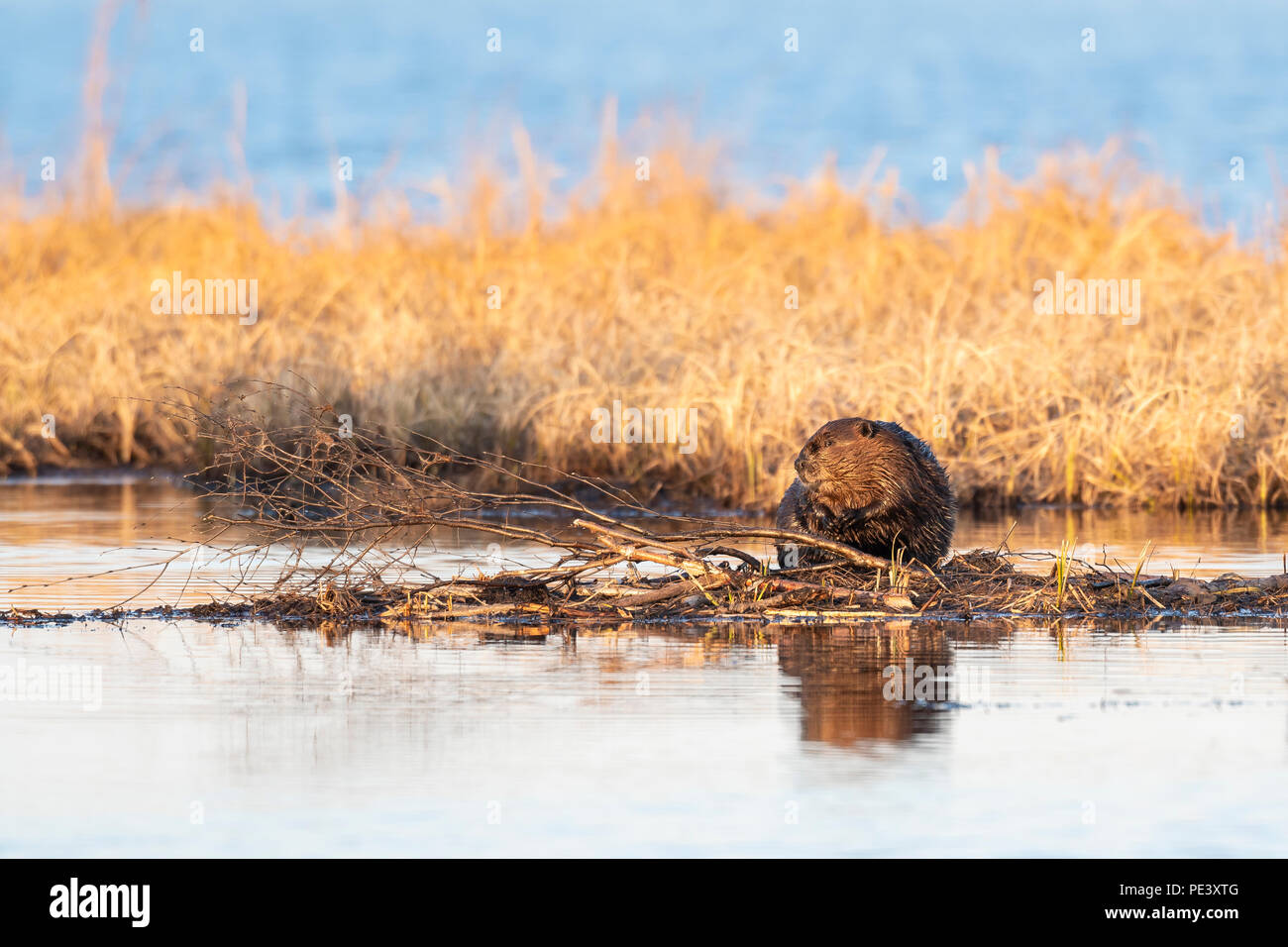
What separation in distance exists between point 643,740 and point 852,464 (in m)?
3.95

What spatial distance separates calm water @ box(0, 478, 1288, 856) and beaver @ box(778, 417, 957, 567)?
1.18 metres

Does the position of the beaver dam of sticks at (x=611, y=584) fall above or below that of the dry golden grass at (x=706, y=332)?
below

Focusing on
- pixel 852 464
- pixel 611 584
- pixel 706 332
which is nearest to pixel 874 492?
pixel 852 464

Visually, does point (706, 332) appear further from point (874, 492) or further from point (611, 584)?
point (611, 584)

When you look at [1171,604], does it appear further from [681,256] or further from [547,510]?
[681,256]

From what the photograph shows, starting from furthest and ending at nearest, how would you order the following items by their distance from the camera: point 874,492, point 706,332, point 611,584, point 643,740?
point 706,332
point 874,492
point 611,584
point 643,740

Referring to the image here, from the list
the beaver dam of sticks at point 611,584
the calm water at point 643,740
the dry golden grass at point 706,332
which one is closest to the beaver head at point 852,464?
the beaver dam of sticks at point 611,584

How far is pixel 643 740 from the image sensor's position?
590 centimetres

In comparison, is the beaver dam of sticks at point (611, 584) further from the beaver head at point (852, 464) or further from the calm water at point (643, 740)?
the beaver head at point (852, 464)

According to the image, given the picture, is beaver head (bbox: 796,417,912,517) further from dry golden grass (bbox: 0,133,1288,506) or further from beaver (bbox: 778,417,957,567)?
dry golden grass (bbox: 0,133,1288,506)

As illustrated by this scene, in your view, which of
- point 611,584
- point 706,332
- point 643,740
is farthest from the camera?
point 706,332

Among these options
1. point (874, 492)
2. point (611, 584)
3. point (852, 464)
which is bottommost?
point (611, 584)

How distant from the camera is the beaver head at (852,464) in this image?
9.62 meters

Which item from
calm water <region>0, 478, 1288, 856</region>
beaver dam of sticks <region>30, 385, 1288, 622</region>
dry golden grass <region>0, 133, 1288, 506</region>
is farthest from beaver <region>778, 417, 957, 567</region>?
dry golden grass <region>0, 133, 1288, 506</region>
